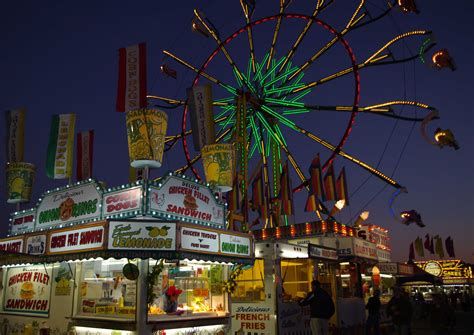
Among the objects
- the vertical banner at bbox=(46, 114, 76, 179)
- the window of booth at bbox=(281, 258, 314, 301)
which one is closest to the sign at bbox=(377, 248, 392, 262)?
the window of booth at bbox=(281, 258, 314, 301)

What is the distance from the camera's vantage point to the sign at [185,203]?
32.6ft

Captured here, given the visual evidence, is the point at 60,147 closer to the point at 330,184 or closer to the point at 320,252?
the point at 320,252

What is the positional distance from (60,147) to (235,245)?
6.09m

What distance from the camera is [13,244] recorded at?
1263cm

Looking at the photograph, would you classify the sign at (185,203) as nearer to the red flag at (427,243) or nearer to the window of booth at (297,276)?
the window of booth at (297,276)

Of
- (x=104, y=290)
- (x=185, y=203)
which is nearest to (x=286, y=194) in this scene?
(x=185, y=203)

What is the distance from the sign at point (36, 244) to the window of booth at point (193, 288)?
119 inches

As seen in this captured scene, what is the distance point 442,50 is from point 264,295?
11.7m

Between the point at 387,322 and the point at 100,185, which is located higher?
the point at 100,185

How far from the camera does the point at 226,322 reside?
11102 mm

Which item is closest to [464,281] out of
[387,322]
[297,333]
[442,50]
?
[387,322]

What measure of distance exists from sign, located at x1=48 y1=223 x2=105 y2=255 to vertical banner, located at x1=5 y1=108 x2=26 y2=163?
4848 mm

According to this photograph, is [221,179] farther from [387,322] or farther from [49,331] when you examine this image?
[387,322]

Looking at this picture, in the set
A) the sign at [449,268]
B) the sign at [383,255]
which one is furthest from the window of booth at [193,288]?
the sign at [449,268]
